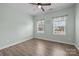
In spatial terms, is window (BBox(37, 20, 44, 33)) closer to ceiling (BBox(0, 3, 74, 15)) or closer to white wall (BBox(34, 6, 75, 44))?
white wall (BBox(34, 6, 75, 44))

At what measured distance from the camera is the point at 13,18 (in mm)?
1189

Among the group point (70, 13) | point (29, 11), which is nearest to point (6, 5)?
point (29, 11)

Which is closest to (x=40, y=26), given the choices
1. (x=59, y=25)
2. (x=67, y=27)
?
(x=59, y=25)

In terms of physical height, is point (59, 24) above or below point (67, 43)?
above

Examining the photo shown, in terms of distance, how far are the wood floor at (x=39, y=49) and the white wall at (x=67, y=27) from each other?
0.09 meters

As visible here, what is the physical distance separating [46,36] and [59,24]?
32 cm

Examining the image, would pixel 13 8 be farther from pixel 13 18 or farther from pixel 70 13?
pixel 70 13

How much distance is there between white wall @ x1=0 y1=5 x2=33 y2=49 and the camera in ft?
3.66

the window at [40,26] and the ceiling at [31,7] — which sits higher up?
the ceiling at [31,7]

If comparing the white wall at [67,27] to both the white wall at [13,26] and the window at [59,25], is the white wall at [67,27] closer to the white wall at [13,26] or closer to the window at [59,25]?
the window at [59,25]

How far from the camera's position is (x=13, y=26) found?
3.89ft

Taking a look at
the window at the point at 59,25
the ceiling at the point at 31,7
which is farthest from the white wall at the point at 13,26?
the window at the point at 59,25

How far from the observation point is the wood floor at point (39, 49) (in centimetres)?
112

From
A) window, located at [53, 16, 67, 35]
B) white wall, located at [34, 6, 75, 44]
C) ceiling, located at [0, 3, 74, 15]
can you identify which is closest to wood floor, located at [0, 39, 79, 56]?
white wall, located at [34, 6, 75, 44]
